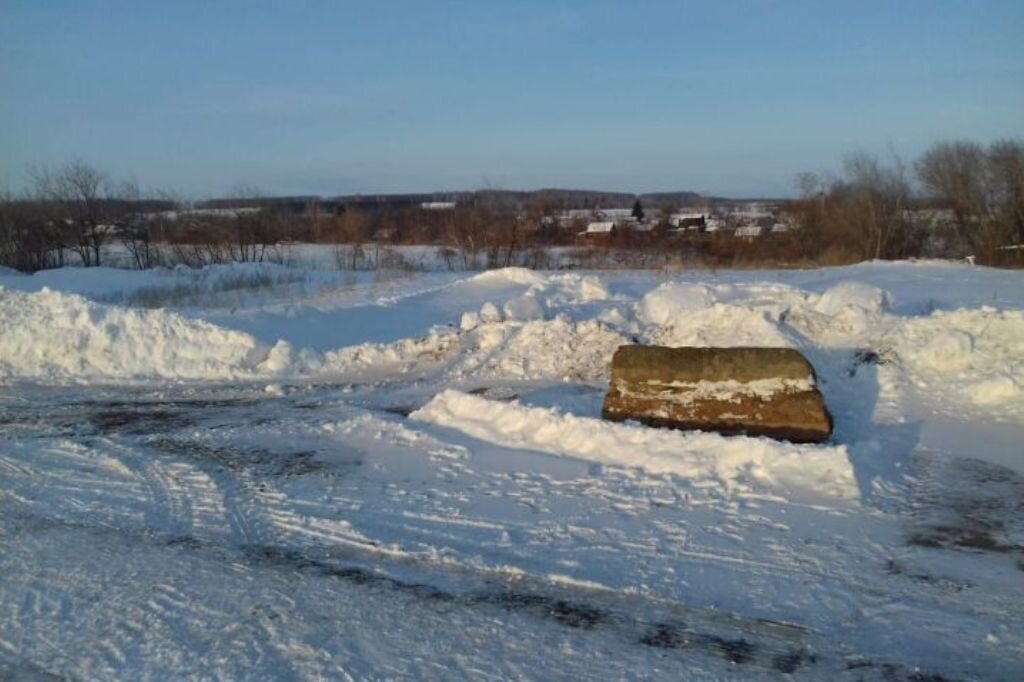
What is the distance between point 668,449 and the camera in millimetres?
8508

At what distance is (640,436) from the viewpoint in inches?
345

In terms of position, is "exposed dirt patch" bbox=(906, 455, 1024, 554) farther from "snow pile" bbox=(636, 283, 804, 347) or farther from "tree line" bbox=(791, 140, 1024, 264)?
"tree line" bbox=(791, 140, 1024, 264)

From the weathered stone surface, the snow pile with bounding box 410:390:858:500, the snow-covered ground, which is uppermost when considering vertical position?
the weathered stone surface

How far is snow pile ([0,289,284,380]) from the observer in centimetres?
1415

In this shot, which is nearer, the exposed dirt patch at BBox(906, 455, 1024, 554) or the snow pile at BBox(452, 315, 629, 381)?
the exposed dirt patch at BBox(906, 455, 1024, 554)

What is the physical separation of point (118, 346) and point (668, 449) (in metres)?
10.1

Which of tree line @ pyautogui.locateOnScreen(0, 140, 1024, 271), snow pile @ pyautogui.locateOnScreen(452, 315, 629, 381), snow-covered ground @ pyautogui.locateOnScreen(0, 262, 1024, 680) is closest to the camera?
snow-covered ground @ pyautogui.locateOnScreen(0, 262, 1024, 680)

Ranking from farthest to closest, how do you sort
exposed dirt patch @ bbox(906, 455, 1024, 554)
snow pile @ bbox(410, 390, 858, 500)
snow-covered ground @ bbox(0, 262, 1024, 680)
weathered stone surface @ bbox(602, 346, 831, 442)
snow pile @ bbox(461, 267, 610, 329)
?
snow pile @ bbox(461, 267, 610, 329) < weathered stone surface @ bbox(602, 346, 831, 442) < snow pile @ bbox(410, 390, 858, 500) < exposed dirt patch @ bbox(906, 455, 1024, 554) < snow-covered ground @ bbox(0, 262, 1024, 680)

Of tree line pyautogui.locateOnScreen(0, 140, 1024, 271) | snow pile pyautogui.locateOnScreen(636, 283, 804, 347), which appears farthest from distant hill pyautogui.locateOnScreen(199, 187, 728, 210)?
snow pile pyautogui.locateOnScreen(636, 283, 804, 347)

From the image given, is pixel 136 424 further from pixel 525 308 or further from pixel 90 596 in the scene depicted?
pixel 525 308

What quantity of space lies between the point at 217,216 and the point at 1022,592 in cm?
5025

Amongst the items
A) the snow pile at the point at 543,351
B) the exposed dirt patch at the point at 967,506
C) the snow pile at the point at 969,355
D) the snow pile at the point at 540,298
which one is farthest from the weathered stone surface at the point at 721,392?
the snow pile at the point at 540,298

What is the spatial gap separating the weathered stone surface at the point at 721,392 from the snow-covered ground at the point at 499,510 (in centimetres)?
51

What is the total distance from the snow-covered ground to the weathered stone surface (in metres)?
0.51
